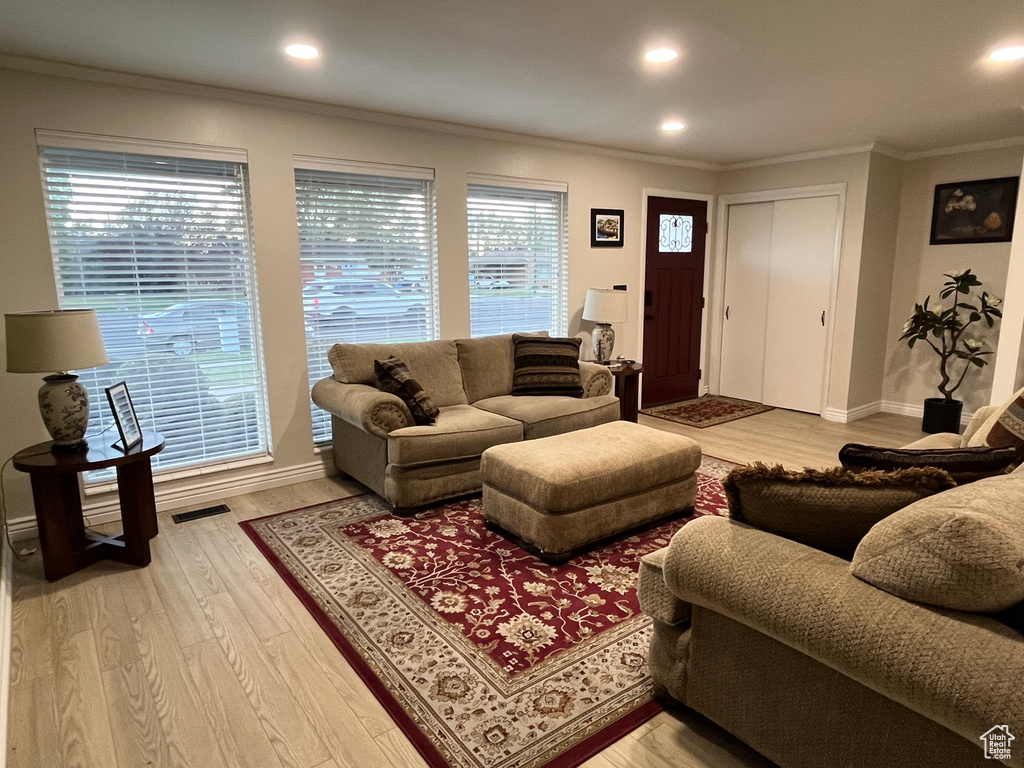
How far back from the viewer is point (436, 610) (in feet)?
8.11

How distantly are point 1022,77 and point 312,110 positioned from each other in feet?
13.0

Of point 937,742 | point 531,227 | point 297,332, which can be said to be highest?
point 531,227

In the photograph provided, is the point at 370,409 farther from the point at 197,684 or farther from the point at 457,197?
the point at 457,197

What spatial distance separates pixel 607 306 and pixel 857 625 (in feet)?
12.6

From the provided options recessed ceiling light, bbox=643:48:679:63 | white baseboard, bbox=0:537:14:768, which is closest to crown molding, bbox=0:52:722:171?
recessed ceiling light, bbox=643:48:679:63

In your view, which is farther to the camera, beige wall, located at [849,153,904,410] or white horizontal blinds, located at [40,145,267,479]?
beige wall, located at [849,153,904,410]

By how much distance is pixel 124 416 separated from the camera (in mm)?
2877

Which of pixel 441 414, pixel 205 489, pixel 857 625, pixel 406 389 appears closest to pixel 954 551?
pixel 857 625

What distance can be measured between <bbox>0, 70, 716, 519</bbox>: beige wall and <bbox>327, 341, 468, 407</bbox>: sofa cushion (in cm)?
31

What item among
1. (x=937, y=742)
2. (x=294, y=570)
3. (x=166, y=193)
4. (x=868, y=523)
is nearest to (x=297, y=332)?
(x=166, y=193)

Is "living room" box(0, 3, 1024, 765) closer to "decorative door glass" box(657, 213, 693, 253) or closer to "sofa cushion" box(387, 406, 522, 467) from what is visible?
"decorative door glass" box(657, 213, 693, 253)

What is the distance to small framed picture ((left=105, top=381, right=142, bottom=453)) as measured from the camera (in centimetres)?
281

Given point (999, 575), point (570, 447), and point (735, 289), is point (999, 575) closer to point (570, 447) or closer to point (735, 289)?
point (570, 447)

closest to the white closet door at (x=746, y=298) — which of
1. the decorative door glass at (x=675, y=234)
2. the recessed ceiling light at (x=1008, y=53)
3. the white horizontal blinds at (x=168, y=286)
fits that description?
the decorative door glass at (x=675, y=234)
